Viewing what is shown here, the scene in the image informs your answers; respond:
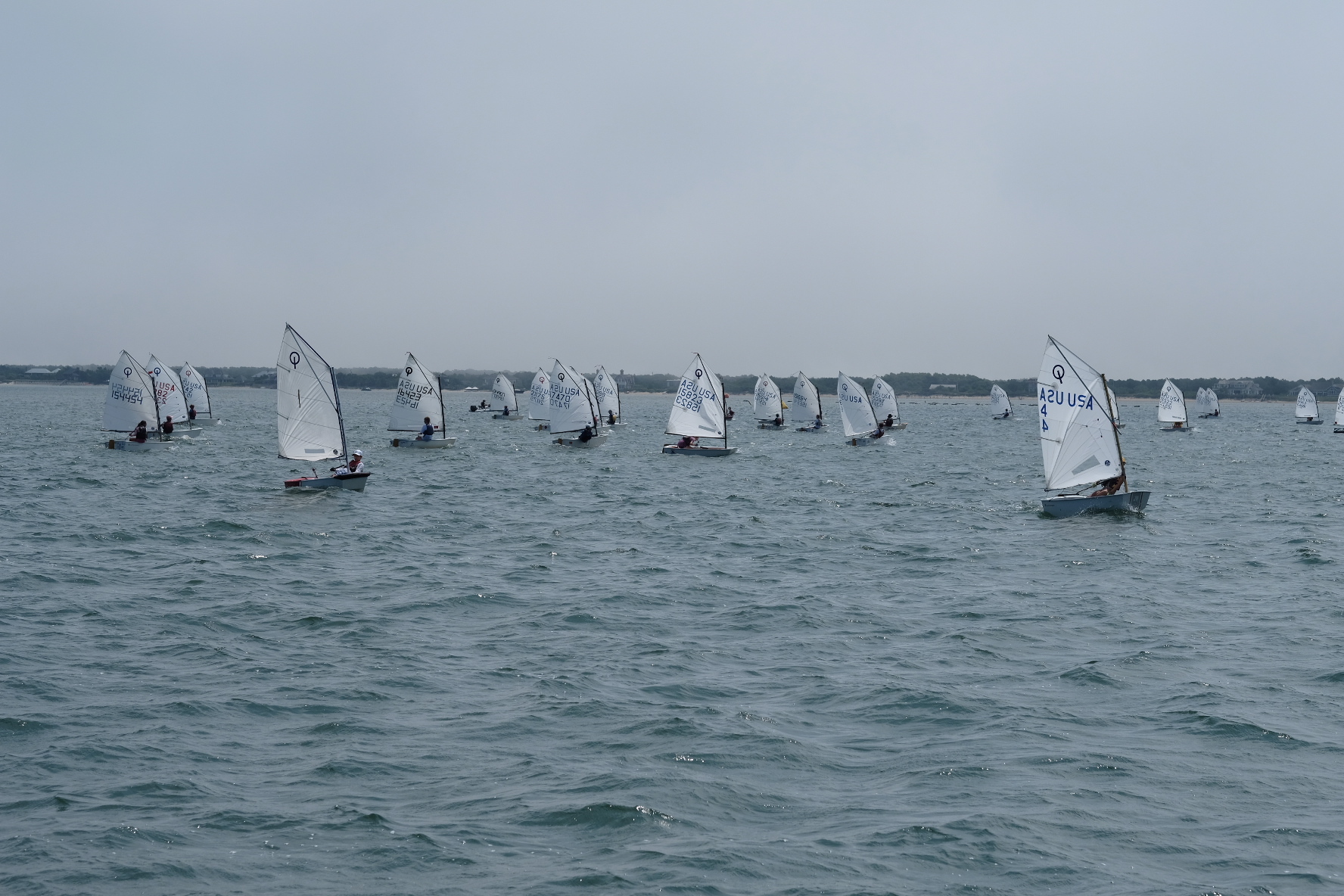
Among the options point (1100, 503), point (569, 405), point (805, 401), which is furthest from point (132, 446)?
point (805, 401)

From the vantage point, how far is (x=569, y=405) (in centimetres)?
6638


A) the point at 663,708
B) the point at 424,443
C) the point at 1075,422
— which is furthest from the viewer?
the point at 424,443

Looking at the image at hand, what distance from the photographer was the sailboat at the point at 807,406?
91.4 meters

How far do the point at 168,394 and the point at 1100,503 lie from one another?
60487mm

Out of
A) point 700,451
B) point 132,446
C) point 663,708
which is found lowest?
point 663,708

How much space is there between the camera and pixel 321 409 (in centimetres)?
4006

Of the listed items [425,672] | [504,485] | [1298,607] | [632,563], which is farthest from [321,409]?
[1298,607]

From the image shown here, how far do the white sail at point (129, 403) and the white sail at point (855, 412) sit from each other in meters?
41.5

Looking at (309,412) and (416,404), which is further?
(416,404)

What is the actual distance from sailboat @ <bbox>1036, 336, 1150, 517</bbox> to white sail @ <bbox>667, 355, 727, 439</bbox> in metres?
23.6

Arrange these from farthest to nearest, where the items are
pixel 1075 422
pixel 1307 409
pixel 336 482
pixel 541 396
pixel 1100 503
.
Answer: pixel 1307 409 < pixel 541 396 < pixel 336 482 < pixel 1075 422 < pixel 1100 503

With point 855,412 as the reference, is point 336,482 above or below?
below

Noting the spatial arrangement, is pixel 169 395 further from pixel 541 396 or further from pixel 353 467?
pixel 353 467

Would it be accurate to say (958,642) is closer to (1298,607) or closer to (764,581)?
(764,581)
